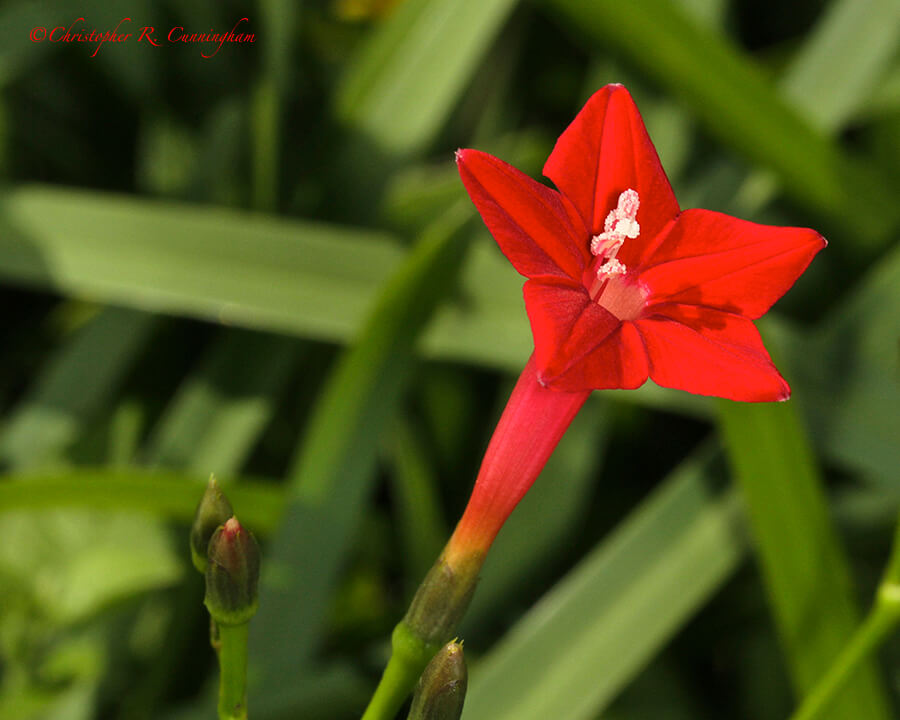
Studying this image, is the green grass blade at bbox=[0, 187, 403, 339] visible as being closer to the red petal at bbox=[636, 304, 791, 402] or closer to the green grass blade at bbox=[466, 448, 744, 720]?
the green grass blade at bbox=[466, 448, 744, 720]

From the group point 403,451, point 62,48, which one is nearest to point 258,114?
point 62,48

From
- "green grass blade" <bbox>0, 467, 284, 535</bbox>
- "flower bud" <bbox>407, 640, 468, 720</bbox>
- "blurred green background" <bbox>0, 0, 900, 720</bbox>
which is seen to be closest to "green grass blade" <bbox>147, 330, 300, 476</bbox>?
"blurred green background" <bbox>0, 0, 900, 720</bbox>

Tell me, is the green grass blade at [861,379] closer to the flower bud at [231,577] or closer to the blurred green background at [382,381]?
the blurred green background at [382,381]

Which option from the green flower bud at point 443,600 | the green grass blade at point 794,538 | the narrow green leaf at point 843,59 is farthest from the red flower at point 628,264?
the narrow green leaf at point 843,59

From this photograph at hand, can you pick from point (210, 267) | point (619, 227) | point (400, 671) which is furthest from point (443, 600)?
point (210, 267)

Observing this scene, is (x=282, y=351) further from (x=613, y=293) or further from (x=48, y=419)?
(x=613, y=293)

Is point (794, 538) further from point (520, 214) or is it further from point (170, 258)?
point (170, 258)
